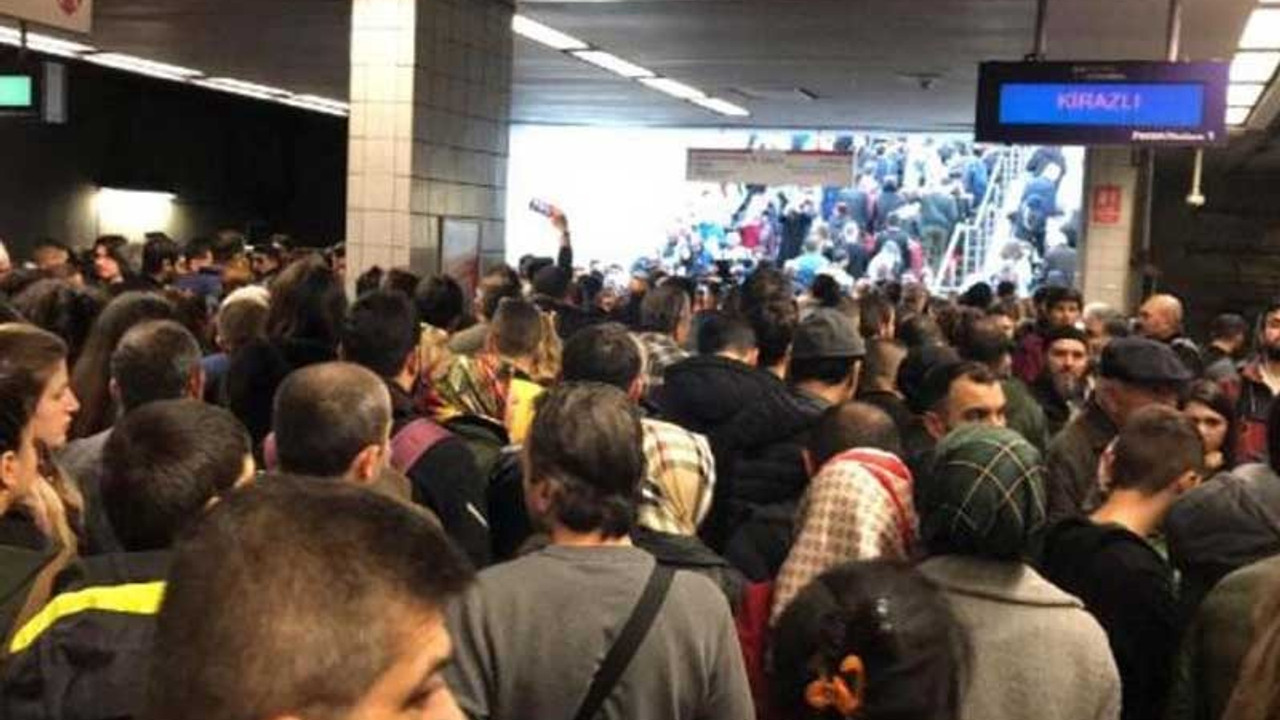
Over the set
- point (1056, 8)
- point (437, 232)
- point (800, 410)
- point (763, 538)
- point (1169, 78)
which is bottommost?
point (763, 538)

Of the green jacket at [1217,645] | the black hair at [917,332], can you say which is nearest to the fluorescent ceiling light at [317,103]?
the black hair at [917,332]

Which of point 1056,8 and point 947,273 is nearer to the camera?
point 1056,8

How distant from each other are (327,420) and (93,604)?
94 cm

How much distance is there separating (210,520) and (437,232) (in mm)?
7368

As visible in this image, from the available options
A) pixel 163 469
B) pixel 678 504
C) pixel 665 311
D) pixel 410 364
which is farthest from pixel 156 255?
pixel 163 469

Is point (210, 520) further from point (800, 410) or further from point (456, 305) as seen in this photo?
point (456, 305)

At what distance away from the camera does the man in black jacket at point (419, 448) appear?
346cm

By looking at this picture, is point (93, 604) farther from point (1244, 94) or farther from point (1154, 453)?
point (1244, 94)

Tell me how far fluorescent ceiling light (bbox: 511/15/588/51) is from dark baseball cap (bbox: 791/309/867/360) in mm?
5650

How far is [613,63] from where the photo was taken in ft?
42.1

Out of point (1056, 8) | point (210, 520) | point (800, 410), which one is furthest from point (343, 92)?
point (210, 520)

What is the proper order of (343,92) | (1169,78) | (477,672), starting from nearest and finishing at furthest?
(477,672) < (1169,78) < (343,92)

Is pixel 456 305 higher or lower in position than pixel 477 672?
higher

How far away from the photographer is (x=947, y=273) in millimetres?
21516
